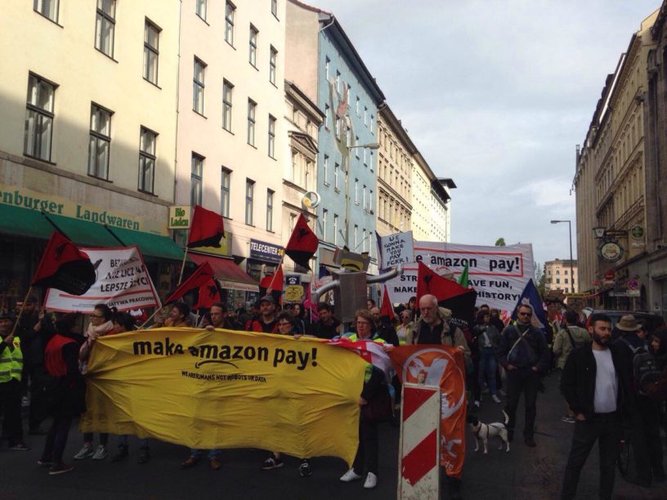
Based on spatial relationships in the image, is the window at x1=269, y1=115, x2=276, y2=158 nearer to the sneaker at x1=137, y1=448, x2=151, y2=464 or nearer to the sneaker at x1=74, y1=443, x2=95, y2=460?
the sneaker at x1=74, y1=443, x2=95, y2=460

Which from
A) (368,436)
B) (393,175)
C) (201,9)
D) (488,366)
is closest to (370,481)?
(368,436)

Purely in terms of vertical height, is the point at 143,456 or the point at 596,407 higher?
the point at 596,407

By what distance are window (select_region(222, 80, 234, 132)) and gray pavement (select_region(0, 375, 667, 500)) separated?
1948 cm

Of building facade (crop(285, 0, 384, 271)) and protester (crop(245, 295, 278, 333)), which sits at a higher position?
building facade (crop(285, 0, 384, 271))

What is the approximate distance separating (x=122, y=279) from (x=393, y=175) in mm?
50928

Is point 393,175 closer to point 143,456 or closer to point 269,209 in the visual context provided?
point 269,209

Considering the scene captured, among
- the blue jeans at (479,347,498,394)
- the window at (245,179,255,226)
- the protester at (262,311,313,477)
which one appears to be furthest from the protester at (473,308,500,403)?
the window at (245,179,255,226)

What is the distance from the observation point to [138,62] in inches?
825

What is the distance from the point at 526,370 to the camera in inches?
367

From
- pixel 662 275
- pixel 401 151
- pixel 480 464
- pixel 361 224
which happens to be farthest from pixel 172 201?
pixel 401 151

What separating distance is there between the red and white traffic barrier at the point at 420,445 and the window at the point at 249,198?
23437mm

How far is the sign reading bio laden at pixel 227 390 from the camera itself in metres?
7.32

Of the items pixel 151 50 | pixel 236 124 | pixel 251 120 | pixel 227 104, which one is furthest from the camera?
pixel 251 120

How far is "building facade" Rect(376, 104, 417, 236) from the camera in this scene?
183 ft
